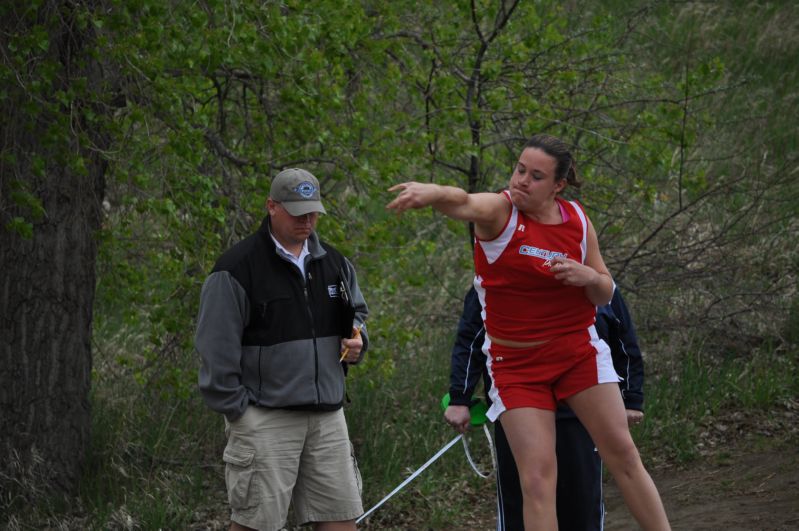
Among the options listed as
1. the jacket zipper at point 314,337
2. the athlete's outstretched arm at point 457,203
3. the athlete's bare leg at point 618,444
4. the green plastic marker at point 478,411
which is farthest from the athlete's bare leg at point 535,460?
the jacket zipper at point 314,337

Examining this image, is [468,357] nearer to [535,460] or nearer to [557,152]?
[535,460]

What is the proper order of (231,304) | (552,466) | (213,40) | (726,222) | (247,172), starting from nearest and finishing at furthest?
(552,466) → (231,304) → (213,40) → (247,172) → (726,222)

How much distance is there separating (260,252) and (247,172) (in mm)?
2309

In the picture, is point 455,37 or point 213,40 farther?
point 455,37

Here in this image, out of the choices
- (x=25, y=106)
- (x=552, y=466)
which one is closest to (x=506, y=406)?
(x=552, y=466)

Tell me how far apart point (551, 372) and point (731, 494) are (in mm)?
3126

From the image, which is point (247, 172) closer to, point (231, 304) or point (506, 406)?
point (231, 304)

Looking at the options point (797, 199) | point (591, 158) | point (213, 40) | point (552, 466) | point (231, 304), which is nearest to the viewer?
point (552, 466)

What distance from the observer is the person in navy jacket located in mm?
4543

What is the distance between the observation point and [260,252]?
467 centimetres

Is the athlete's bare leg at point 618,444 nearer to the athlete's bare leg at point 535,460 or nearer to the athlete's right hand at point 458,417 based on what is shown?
the athlete's bare leg at point 535,460

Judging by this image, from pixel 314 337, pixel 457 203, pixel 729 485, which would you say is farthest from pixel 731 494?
pixel 457 203

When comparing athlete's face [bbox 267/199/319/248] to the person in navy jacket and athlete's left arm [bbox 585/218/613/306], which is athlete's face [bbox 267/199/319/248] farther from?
athlete's left arm [bbox 585/218/613/306]

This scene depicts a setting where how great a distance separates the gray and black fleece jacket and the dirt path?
2628 millimetres
